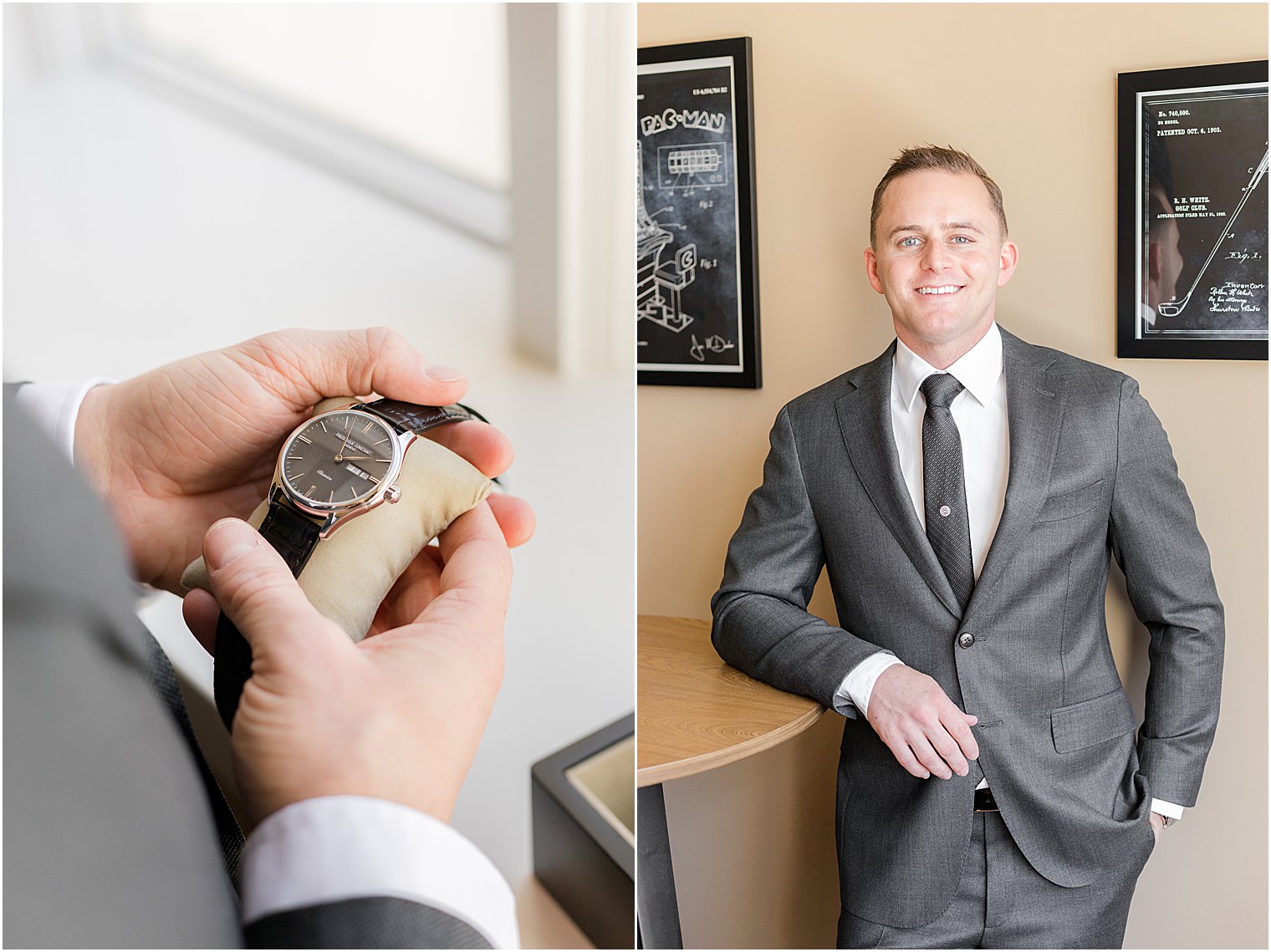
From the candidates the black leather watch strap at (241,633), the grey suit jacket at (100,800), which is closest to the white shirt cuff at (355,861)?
the grey suit jacket at (100,800)

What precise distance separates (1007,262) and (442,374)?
0.69 m

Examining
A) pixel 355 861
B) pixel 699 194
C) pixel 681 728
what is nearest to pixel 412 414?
pixel 355 861

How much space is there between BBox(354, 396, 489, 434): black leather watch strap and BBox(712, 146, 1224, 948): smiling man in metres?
0.50

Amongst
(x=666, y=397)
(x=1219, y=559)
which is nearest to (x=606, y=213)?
(x=666, y=397)

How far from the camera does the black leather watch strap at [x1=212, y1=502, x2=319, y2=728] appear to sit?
0.61 m

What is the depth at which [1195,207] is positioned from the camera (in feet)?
3.36

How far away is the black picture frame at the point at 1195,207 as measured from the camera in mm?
1006

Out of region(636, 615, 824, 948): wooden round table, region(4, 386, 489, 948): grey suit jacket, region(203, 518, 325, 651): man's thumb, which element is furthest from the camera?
region(636, 615, 824, 948): wooden round table

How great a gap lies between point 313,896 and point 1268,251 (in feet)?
3.73

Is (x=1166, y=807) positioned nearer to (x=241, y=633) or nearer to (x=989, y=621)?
(x=989, y=621)

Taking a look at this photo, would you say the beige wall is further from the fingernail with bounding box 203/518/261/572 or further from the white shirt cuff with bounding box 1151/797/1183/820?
the fingernail with bounding box 203/518/261/572

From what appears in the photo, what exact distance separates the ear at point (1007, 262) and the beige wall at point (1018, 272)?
49 mm

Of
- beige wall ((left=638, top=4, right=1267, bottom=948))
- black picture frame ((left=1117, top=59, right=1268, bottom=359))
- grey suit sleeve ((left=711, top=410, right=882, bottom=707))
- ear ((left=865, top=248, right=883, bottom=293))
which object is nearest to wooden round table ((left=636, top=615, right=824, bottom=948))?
grey suit sleeve ((left=711, top=410, right=882, bottom=707))

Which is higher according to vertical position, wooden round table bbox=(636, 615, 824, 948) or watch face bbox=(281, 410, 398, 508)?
watch face bbox=(281, 410, 398, 508)
